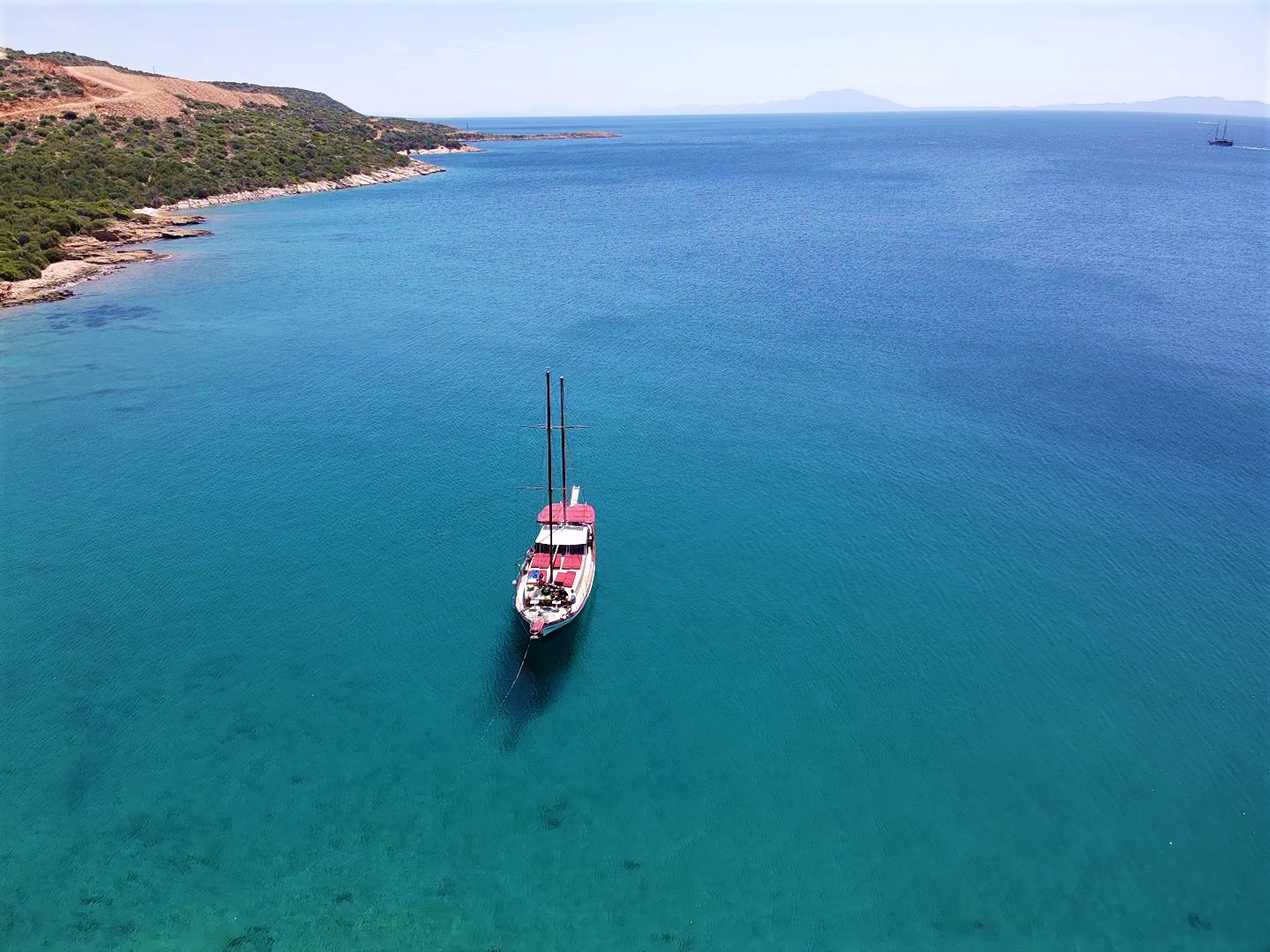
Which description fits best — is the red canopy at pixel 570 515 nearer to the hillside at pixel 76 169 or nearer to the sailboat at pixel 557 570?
the sailboat at pixel 557 570

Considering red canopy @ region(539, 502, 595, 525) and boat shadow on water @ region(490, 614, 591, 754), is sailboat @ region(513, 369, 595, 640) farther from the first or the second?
boat shadow on water @ region(490, 614, 591, 754)

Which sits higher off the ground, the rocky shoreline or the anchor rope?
the rocky shoreline

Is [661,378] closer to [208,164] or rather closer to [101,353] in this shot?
[101,353]

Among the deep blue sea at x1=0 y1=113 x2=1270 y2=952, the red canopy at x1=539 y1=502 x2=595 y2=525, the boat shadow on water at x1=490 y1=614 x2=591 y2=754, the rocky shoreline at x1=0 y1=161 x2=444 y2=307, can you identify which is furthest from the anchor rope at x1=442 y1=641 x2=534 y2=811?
the rocky shoreline at x1=0 y1=161 x2=444 y2=307

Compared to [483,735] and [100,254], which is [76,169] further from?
[483,735]

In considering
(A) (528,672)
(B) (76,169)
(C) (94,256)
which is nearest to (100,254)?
(C) (94,256)

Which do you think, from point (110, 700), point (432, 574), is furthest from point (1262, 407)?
point (110, 700)
